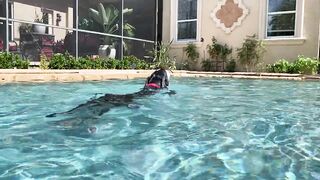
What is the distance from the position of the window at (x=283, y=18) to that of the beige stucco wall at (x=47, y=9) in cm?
767

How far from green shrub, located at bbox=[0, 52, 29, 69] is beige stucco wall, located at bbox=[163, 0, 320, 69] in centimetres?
800

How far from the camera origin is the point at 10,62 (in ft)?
27.4

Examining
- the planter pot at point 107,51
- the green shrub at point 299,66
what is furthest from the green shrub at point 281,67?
the planter pot at point 107,51

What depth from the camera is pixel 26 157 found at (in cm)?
255

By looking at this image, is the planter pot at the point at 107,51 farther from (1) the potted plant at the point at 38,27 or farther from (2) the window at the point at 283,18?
(2) the window at the point at 283,18

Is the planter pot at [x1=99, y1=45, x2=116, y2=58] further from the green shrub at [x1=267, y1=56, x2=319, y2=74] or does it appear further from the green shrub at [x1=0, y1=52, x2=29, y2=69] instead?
the green shrub at [x1=267, y1=56, x2=319, y2=74]

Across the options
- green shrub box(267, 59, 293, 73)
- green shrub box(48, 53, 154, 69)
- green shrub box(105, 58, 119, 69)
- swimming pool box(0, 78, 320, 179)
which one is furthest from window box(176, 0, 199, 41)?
swimming pool box(0, 78, 320, 179)

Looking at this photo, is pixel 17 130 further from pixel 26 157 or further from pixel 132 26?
pixel 132 26

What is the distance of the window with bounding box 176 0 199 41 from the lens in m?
15.5

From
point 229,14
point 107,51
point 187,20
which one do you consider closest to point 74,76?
point 107,51

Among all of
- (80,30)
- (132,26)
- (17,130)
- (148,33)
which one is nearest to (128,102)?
(17,130)

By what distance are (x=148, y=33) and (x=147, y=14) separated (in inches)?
33.8

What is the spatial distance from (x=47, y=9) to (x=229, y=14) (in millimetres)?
7247

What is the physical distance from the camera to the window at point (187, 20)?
1546cm
